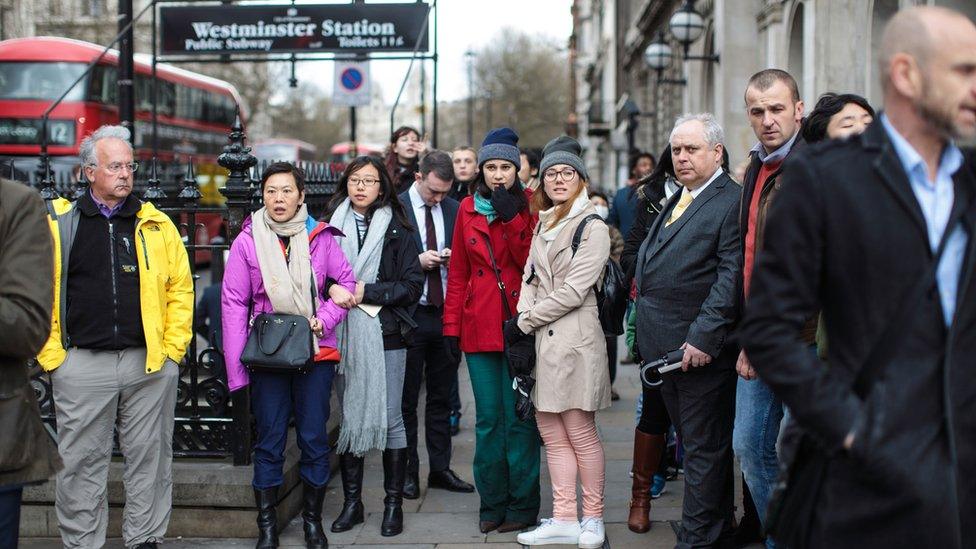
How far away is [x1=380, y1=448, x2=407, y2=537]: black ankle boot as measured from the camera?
229 inches

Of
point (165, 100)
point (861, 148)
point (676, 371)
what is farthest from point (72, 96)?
point (861, 148)

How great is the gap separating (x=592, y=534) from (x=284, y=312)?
1837mm

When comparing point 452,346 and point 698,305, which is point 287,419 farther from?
point 698,305

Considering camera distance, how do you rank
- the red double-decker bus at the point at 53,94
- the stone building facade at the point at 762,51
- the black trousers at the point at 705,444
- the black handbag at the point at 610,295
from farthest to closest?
the red double-decker bus at the point at 53,94, the stone building facade at the point at 762,51, the black handbag at the point at 610,295, the black trousers at the point at 705,444

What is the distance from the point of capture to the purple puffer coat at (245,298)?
A: 5.35m

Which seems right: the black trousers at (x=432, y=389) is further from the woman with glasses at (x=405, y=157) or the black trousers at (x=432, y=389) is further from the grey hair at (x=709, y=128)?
the grey hair at (x=709, y=128)

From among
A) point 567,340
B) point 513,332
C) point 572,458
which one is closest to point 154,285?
point 513,332

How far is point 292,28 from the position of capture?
433 inches

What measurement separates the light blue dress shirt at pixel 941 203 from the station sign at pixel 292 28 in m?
8.65

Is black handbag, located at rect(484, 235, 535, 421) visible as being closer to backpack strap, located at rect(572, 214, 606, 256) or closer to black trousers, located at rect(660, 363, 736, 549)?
backpack strap, located at rect(572, 214, 606, 256)

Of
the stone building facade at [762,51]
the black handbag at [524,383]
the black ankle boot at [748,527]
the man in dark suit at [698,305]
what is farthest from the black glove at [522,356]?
the stone building facade at [762,51]

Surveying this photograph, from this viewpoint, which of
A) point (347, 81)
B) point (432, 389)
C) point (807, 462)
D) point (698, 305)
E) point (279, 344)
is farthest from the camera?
point (347, 81)

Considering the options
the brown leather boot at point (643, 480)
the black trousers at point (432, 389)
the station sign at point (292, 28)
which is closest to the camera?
the brown leather boot at point (643, 480)

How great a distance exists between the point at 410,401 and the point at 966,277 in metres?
4.41
